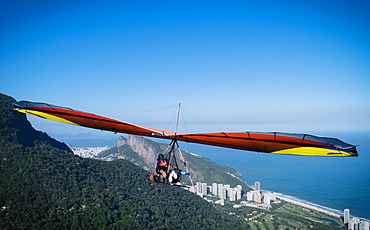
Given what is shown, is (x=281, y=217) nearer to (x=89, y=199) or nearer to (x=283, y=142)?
(x=89, y=199)

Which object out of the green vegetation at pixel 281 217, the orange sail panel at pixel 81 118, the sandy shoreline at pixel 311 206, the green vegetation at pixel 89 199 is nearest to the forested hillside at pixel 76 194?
the green vegetation at pixel 89 199

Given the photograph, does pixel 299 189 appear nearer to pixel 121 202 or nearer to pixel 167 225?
pixel 167 225

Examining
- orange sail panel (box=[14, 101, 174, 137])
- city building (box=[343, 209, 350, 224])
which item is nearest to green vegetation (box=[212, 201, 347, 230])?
city building (box=[343, 209, 350, 224])

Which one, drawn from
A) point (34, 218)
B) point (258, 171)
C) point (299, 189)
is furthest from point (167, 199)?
point (258, 171)

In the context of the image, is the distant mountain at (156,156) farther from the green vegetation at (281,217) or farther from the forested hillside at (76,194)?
the forested hillside at (76,194)

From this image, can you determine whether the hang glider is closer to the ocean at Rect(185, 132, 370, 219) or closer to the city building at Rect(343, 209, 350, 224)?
the city building at Rect(343, 209, 350, 224)

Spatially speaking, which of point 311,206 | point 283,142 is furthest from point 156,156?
point 283,142
